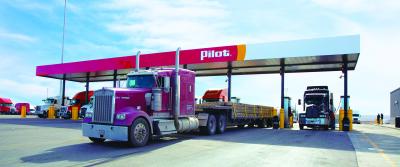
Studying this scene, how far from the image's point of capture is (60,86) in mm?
39438

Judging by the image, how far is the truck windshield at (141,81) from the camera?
41.8 feet

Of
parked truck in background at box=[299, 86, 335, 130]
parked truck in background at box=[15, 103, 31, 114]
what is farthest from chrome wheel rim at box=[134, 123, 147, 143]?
parked truck in background at box=[15, 103, 31, 114]

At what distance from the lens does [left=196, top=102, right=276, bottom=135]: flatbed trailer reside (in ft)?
52.7

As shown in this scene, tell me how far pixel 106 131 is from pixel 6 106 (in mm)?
47275

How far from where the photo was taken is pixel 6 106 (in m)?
50.8

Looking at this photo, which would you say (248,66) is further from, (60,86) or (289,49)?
(60,86)

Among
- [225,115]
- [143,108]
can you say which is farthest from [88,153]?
[225,115]

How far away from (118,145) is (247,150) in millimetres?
4404

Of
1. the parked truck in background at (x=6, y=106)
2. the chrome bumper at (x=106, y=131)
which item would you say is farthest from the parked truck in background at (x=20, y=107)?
the chrome bumper at (x=106, y=131)

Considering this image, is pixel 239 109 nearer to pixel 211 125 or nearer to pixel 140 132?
pixel 211 125

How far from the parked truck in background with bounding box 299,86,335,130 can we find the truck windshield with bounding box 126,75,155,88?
45.0 ft

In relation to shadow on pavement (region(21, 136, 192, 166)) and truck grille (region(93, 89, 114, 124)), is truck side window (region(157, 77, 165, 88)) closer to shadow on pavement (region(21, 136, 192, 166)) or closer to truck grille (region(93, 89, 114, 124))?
truck grille (region(93, 89, 114, 124))

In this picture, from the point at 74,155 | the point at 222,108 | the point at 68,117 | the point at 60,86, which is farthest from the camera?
the point at 60,86

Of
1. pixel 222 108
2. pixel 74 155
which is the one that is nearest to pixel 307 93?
pixel 222 108
